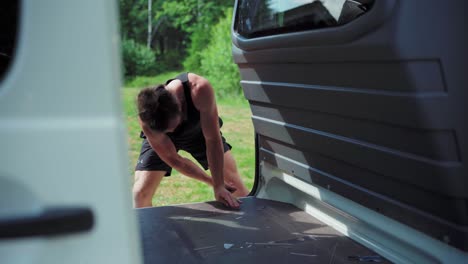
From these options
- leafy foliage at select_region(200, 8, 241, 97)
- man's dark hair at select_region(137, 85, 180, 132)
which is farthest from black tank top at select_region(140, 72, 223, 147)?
leafy foliage at select_region(200, 8, 241, 97)

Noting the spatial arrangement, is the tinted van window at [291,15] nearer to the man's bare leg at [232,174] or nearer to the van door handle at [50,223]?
the man's bare leg at [232,174]

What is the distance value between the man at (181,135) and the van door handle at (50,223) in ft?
6.94

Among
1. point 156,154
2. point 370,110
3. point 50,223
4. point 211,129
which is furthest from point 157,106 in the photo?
point 50,223

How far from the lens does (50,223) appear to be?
834 mm

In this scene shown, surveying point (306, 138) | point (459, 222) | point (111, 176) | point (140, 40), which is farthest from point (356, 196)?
point (140, 40)

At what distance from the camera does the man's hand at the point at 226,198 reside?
3.21m

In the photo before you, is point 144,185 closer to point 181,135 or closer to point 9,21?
point 181,135

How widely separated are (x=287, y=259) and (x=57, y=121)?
69.1 inches

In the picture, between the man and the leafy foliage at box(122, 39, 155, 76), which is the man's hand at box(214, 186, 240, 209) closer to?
the man

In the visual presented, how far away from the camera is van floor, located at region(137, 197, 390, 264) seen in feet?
7.98

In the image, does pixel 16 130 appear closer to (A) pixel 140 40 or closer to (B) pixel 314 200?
(B) pixel 314 200

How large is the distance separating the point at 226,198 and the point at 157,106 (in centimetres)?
77

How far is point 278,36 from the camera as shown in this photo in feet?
8.43

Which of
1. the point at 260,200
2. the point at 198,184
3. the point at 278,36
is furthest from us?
the point at 198,184
